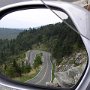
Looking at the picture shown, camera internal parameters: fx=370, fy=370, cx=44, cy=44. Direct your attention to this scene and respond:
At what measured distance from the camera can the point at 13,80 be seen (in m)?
2.67

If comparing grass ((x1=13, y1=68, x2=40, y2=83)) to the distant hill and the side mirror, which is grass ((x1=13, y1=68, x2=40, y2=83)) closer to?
the side mirror

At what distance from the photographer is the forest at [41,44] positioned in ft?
7.95

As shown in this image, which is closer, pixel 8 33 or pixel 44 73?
pixel 44 73

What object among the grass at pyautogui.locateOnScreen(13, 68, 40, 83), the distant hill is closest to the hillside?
the distant hill

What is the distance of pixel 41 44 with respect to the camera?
8.49ft

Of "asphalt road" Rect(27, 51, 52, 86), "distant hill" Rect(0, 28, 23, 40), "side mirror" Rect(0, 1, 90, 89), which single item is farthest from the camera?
"distant hill" Rect(0, 28, 23, 40)

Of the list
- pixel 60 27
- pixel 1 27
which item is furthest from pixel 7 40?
pixel 60 27

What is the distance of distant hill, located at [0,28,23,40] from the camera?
109 inches

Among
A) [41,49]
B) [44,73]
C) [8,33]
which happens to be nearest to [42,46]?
[41,49]

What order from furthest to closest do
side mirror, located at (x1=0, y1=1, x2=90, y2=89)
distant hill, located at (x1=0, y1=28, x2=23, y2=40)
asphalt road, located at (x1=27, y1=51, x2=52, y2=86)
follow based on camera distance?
distant hill, located at (x1=0, y1=28, x2=23, y2=40)
asphalt road, located at (x1=27, y1=51, x2=52, y2=86)
side mirror, located at (x1=0, y1=1, x2=90, y2=89)

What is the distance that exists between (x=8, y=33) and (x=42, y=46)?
388 mm

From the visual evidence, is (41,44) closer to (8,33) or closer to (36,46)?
(36,46)

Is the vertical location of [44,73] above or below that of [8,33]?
below

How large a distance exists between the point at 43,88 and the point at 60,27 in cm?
43
